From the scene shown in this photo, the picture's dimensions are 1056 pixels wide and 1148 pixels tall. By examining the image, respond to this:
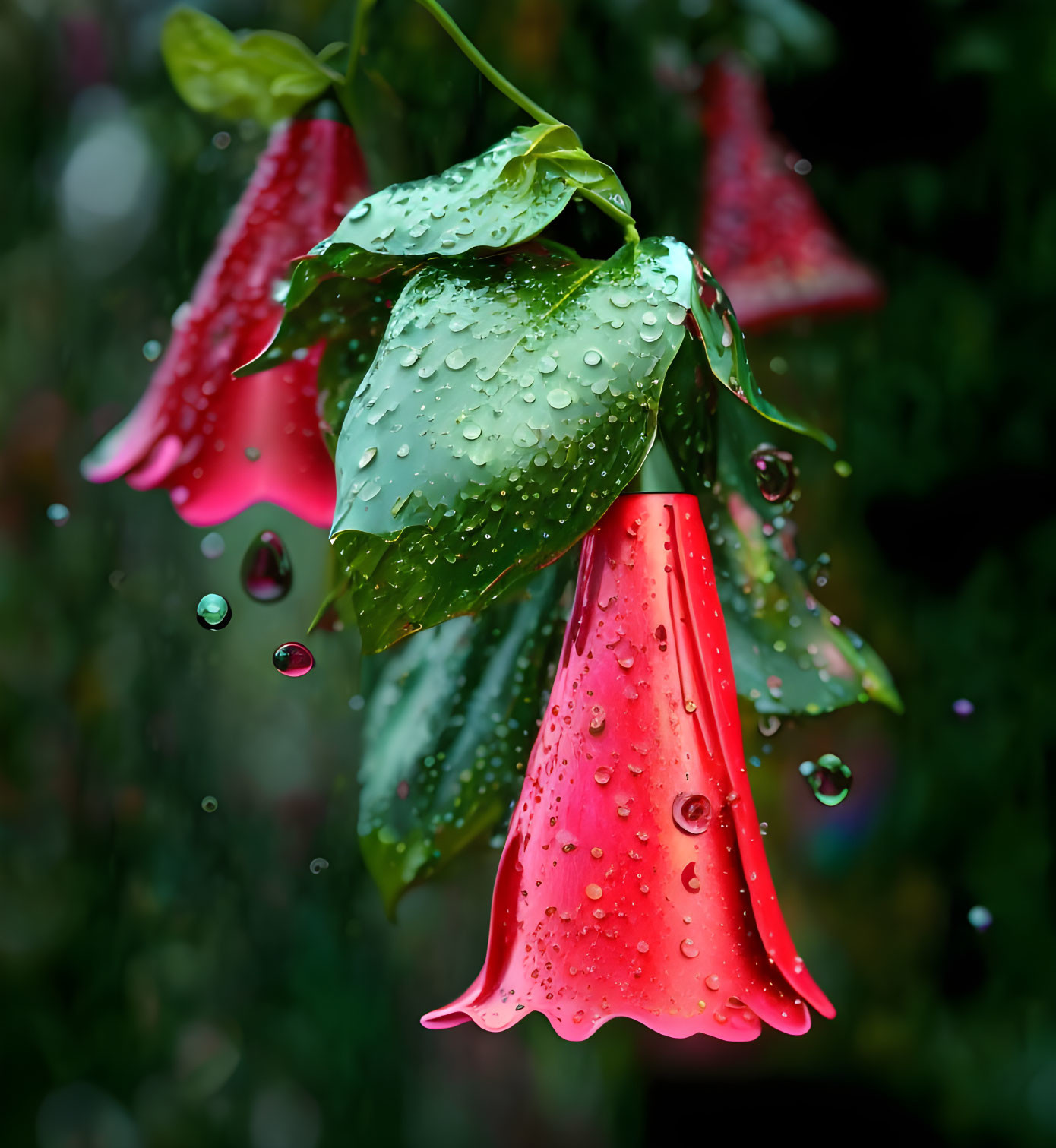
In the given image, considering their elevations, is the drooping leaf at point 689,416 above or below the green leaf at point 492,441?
below

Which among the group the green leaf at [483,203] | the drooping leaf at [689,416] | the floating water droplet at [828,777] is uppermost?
the green leaf at [483,203]

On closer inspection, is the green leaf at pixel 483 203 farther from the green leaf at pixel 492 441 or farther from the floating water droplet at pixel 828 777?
the floating water droplet at pixel 828 777

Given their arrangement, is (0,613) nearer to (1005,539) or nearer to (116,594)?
(116,594)

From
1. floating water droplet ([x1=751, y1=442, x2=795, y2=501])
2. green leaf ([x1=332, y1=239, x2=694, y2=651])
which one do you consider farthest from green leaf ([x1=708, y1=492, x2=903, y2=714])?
green leaf ([x1=332, y1=239, x2=694, y2=651])

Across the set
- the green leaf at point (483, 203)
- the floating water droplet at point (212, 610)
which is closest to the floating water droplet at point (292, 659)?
the floating water droplet at point (212, 610)

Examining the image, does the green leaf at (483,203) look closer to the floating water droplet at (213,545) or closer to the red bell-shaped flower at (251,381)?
the red bell-shaped flower at (251,381)

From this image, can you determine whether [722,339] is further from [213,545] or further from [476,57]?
[213,545]

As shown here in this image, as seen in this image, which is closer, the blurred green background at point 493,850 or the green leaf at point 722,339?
the green leaf at point 722,339
